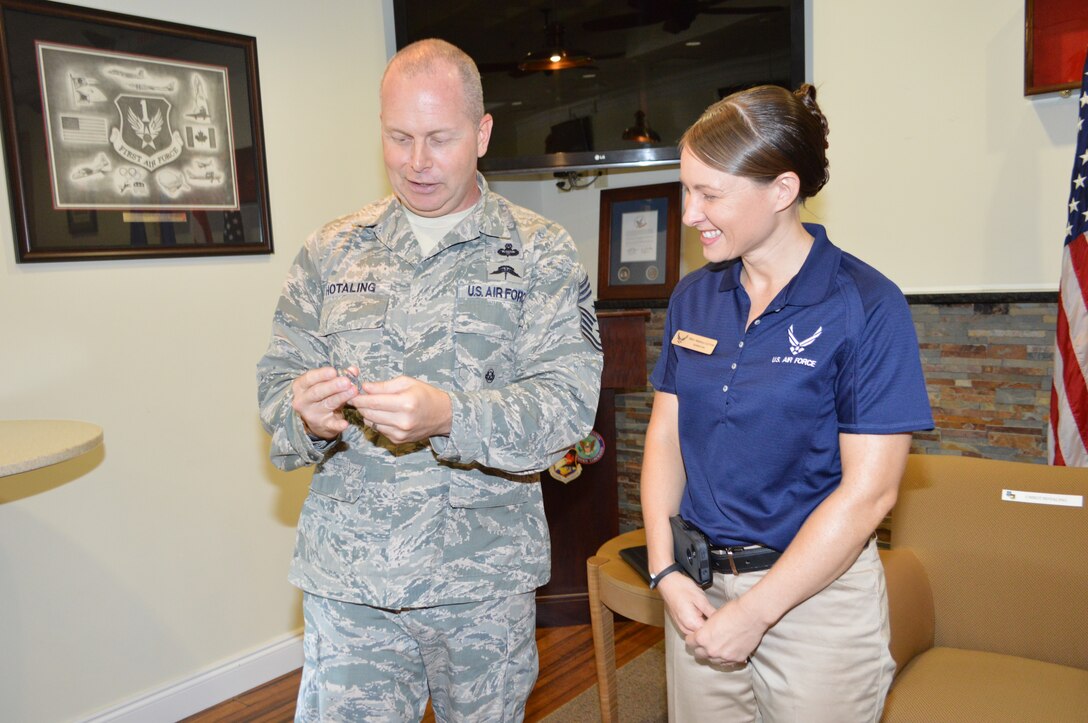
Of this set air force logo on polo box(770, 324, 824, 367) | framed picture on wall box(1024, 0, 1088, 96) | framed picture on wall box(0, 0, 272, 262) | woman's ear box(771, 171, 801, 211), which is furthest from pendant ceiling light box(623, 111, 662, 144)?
air force logo on polo box(770, 324, 824, 367)

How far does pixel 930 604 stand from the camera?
2055mm

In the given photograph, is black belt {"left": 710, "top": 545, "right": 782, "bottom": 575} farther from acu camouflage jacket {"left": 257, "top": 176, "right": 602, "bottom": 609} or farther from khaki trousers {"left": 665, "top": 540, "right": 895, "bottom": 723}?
acu camouflage jacket {"left": 257, "top": 176, "right": 602, "bottom": 609}

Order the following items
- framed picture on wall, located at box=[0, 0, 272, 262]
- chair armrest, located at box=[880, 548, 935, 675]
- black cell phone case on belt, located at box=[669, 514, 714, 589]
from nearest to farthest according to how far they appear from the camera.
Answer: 1. black cell phone case on belt, located at box=[669, 514, 714, 589]
2. chair armrest, located at box=[880, 548, 935, 675]
3. framed picture on wall, located at box=[0, 0, 272, 262]

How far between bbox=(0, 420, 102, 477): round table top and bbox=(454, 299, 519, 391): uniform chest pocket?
973 mm

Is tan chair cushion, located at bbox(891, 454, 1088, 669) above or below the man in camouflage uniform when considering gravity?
below

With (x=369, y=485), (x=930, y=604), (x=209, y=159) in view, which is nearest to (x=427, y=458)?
(x=369, y=485)

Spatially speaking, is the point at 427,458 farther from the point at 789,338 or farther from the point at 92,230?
the point at 92,230

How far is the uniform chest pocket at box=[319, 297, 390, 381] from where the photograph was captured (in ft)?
4.58

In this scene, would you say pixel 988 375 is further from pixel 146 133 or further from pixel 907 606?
pixel 146 133

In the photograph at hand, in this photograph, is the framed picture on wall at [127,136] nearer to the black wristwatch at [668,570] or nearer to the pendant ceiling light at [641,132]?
the pendant ceiling light at [641,132]

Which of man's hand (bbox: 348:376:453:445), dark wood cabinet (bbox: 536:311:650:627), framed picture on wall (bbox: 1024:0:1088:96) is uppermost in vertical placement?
framed picture on wall (bbox: 1024:0:1088:96)

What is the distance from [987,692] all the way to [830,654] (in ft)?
2.34

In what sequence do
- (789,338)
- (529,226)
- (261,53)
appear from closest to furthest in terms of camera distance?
(789,338), (529,226), (261,53)

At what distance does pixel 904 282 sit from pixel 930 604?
1220mm
